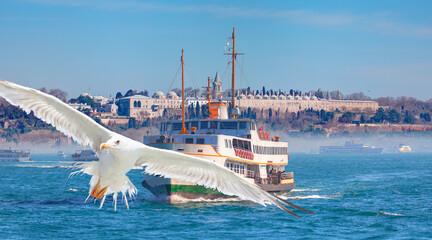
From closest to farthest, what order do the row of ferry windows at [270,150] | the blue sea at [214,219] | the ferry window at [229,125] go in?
the blue sea at [214,219], the ferry window at [229,125], the row of ferry windows at [270,150]

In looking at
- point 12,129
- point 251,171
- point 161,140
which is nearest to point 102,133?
point 161,140

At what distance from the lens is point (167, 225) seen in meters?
25.7

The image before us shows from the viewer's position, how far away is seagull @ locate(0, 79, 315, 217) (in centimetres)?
1298

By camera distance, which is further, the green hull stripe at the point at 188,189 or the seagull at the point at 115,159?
the green hull stripe at the point at 188,189

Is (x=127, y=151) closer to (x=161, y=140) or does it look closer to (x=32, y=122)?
(x=161, y=140)

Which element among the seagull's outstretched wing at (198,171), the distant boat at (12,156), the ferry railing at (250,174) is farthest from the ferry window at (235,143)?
the distant boat at (12,156)

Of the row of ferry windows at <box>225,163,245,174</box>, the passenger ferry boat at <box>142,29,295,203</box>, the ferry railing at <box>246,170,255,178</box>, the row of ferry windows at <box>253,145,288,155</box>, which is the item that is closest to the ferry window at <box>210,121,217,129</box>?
the passenger ferry boat at <box>142,29,295,203</box>

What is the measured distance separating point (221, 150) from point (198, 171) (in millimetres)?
19057

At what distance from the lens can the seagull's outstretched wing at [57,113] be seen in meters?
13.4

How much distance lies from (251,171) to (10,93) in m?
23.6

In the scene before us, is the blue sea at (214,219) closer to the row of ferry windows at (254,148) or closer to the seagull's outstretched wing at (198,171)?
the row of ferry windows at (254,148)

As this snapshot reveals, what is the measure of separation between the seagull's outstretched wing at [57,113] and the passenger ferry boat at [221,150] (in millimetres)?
16591

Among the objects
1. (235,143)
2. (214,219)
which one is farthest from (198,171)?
(235,143)

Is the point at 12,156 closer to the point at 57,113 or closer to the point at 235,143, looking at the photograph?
the point at 235,143
